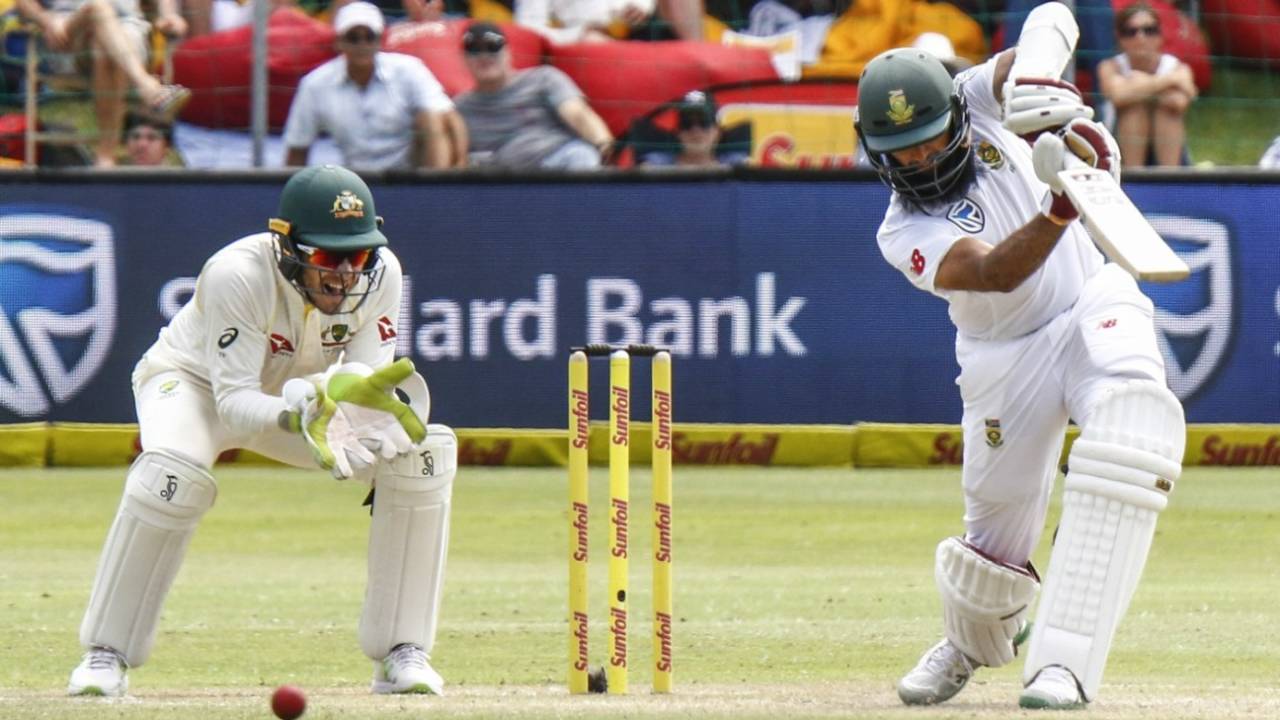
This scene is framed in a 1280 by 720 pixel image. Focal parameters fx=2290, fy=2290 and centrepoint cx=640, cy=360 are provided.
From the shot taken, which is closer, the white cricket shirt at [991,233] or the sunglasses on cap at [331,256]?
the white cricket shirt at [991,233]

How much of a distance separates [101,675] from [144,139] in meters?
6.93

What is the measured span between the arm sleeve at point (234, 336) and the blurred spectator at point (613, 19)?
677cm

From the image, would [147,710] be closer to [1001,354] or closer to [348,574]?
[1001,354]

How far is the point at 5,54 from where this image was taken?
12789 mm

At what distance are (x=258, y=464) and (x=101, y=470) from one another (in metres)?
0.94

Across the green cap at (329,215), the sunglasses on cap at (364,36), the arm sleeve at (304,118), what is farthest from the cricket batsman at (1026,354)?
the arm sleeve at (304,118)

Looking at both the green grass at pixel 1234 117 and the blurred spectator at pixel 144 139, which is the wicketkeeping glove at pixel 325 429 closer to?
the blurred spectator at pixel 144 139

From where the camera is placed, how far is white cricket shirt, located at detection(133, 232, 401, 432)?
6262mm

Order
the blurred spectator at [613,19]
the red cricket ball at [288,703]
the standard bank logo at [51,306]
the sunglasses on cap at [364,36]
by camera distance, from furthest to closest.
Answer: the blurred spectator at [613,19]
the sunglasses on cap at [364,36]
the standard bank logo at [51,306]
the red cricket ball at [288,703]

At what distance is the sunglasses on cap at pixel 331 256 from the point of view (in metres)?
6.21

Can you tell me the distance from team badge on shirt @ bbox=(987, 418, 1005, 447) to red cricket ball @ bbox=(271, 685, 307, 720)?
1.90 metres

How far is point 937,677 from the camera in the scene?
6.04 meters

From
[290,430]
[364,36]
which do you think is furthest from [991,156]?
[364,36]

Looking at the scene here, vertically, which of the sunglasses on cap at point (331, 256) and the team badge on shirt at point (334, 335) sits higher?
the sunglasses on cap at point (331, 256)
